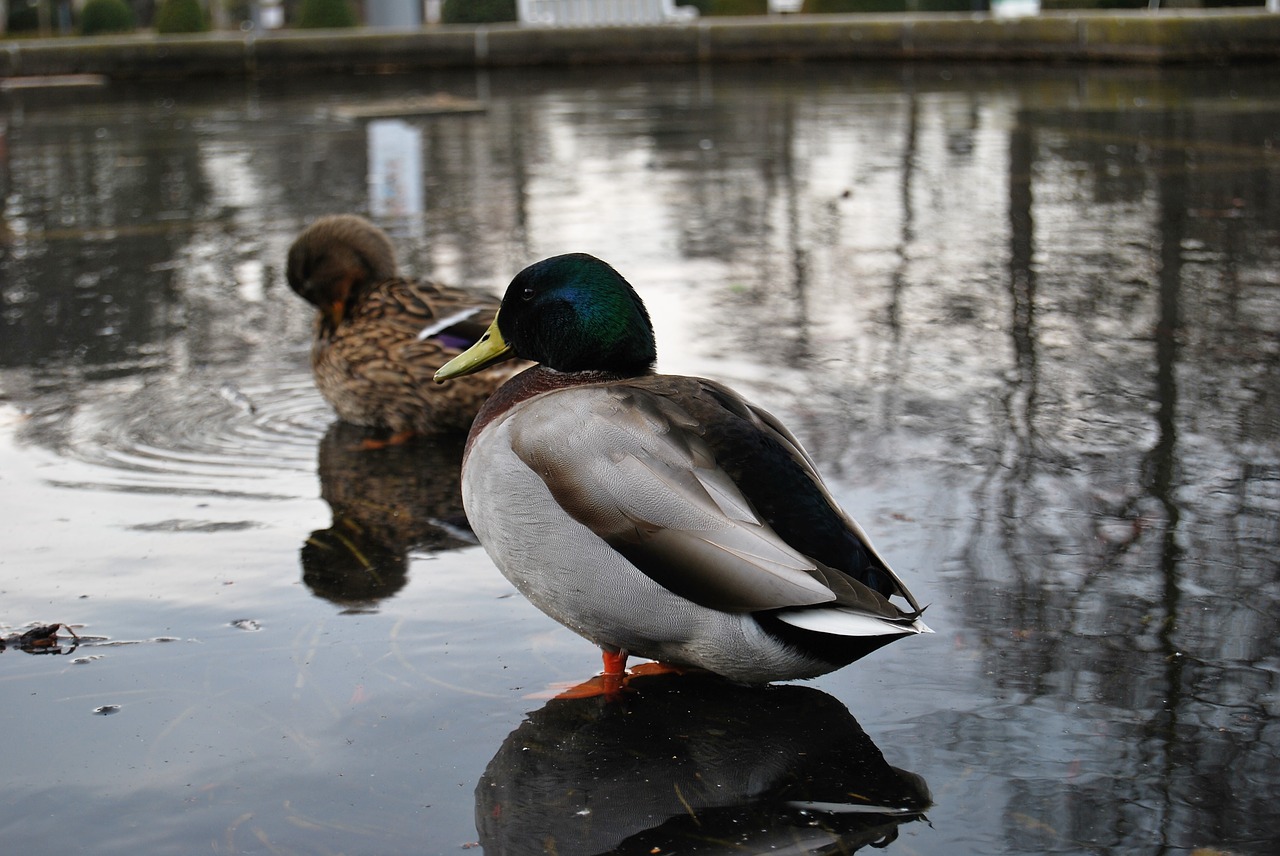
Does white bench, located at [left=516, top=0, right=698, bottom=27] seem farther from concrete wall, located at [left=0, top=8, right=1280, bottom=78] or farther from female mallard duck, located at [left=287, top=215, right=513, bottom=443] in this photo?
female mallard duck, located at [left=287, top=215, right=513, bottom=443]

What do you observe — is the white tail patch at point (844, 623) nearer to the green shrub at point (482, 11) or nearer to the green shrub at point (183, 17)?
the green shrub at point (482, 11)

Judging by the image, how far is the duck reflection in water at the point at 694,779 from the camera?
2.60 metres

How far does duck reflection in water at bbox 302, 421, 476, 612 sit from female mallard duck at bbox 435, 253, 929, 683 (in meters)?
0.78

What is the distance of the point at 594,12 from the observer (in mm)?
22062

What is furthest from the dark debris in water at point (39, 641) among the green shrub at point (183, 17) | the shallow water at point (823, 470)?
the green shrub at point (183, 17)

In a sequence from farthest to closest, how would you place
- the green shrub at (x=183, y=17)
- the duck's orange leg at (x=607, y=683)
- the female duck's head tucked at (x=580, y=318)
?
the green shrub at (x=183, y=17) < the female duck's head tucked at (x=580, y=318) < the duck's orange leg at (x=607, y=683)

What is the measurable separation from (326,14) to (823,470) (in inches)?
833

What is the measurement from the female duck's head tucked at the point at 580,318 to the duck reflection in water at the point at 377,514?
79cm

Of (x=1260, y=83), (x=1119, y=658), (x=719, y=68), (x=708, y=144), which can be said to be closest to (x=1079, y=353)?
(x=1119, y=658)

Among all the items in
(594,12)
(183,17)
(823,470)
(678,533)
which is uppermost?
(183,17)

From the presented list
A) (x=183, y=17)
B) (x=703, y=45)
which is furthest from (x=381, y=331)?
(x=183, y=17)

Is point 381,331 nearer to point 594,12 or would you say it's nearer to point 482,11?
point 594,12

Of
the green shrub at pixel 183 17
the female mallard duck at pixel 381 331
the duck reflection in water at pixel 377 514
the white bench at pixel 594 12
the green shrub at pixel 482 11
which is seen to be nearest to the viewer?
the duck reflection in water at pixel 377 514

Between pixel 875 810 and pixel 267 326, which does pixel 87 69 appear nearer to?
pixel 267 326
